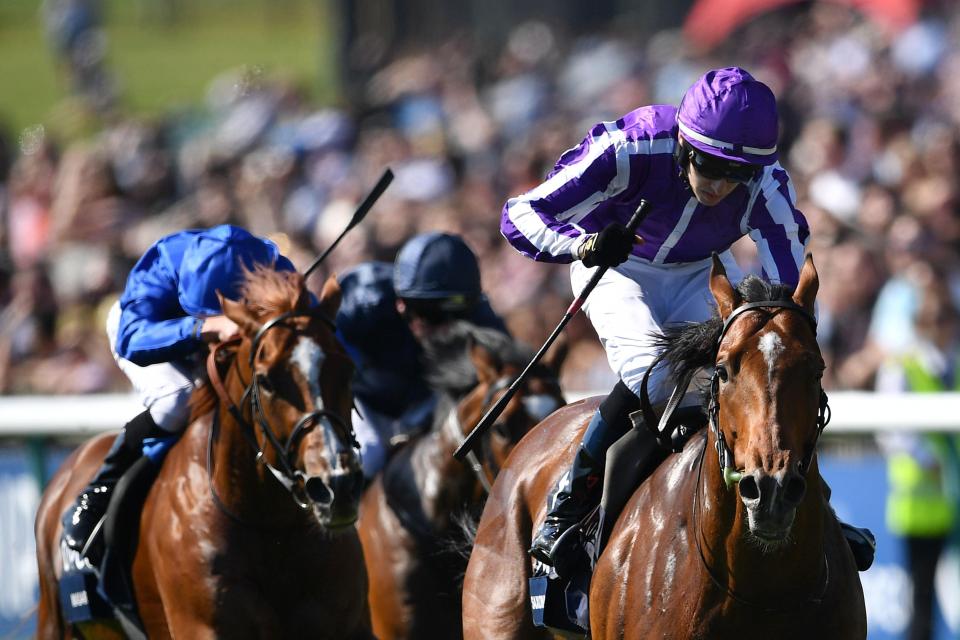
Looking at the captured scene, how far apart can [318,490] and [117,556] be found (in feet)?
3.79

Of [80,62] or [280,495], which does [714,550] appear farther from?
[80,62]

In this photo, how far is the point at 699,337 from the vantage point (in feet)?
12.3

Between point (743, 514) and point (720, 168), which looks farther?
point (720, 168)

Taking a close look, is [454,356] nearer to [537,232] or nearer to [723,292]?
[537,232]

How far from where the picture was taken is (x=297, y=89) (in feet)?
46.0

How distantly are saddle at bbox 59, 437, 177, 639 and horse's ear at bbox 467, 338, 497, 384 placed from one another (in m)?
1.18

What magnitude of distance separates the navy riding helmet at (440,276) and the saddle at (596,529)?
2.04 m

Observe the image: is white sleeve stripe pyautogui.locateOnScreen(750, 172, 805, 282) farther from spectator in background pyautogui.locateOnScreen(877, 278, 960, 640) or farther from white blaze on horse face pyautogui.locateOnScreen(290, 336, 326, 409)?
spectator in background pyautogui.locateOnScreen(877, 278, 960, 640)

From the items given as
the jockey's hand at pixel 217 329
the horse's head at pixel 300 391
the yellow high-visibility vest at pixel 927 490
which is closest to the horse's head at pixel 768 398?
the horse's head at pixel 300 391

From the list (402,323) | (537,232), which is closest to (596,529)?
(537,232)

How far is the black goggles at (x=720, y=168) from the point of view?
3984mm

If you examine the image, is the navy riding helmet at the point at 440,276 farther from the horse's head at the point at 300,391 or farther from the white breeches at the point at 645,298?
the white breeches at the point at 645,298

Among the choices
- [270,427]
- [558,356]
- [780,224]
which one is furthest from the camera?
[558,356]

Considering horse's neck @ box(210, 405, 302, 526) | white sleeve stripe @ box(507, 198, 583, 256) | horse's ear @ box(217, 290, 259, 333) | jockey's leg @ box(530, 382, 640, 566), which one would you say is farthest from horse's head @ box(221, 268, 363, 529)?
white sleeve stripe @ box(507, 198, 583, 256)
